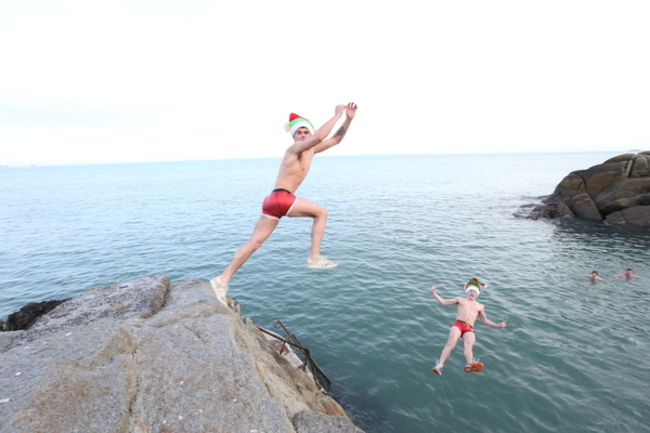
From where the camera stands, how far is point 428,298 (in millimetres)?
16453

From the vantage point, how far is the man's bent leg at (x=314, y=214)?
4.80 m

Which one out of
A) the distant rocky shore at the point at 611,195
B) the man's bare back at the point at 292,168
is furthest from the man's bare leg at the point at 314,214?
the distant rocky shore at the point at 611,195

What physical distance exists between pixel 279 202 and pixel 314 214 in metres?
0.63

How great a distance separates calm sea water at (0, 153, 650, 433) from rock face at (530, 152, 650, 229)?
2825mm

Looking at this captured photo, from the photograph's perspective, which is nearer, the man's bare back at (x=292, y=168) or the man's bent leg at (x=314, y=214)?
the man's bare back at (x=292, y=168)

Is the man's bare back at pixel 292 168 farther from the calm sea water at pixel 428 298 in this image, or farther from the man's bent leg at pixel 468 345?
the calm sea water at pixel 428 298

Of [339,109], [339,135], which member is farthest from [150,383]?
[339,109]

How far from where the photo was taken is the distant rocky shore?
1145 inches

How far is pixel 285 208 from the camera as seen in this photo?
15.5ft

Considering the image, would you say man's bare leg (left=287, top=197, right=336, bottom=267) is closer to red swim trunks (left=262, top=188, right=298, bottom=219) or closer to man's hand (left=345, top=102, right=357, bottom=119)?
red swim trunks (left=262, top=188, right=298, bottom=219)

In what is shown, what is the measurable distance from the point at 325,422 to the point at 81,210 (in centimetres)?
6298

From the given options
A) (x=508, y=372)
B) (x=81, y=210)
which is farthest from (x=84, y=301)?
(x=81, y=210)

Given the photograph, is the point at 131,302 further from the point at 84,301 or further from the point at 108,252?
the point at 108,252

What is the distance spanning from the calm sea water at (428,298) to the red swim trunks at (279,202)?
8181mm
